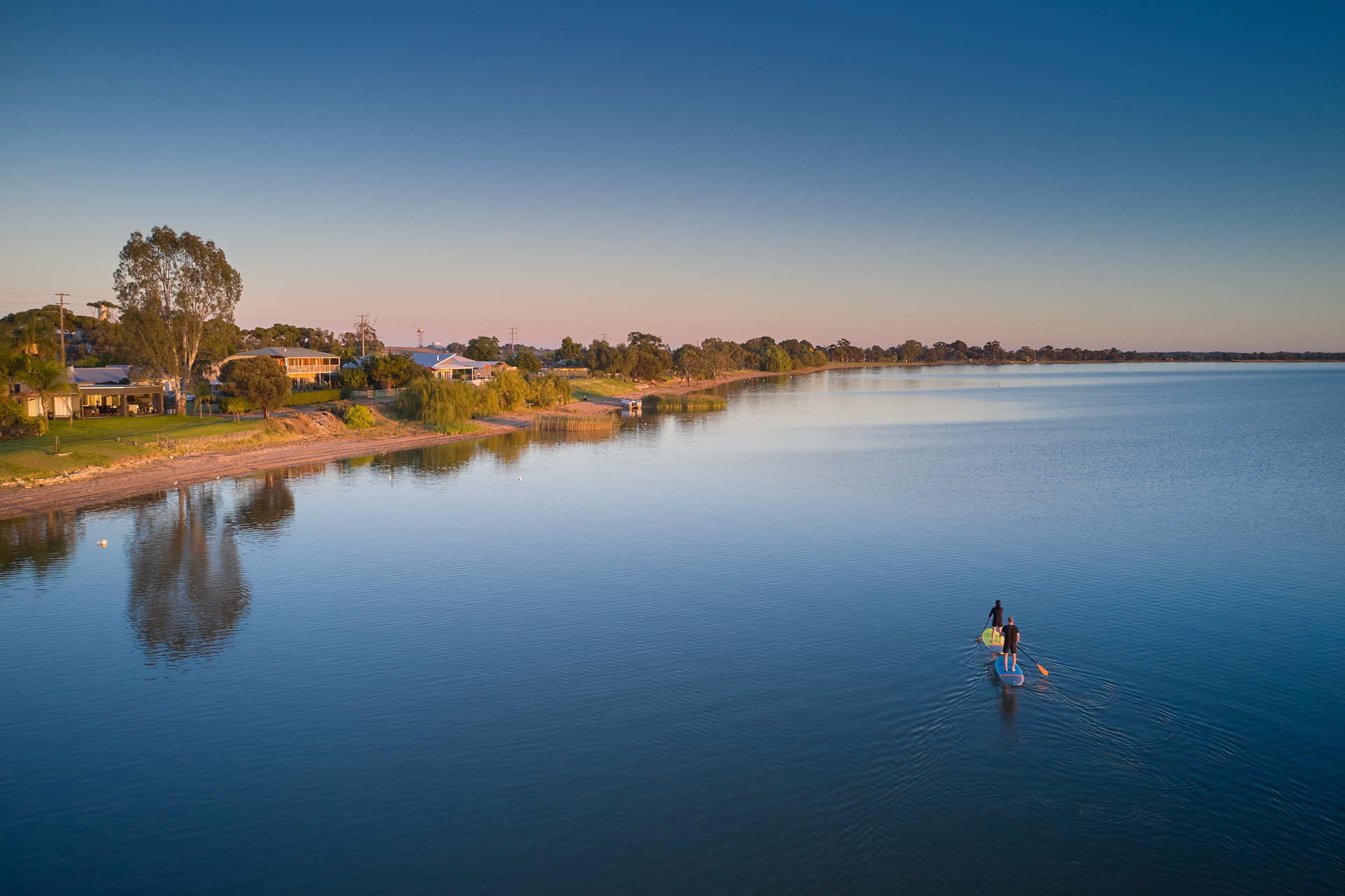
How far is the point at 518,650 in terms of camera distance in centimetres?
2486

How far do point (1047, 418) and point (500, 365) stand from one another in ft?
270

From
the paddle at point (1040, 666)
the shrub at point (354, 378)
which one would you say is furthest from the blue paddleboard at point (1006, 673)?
the shrub at point (354, 378)

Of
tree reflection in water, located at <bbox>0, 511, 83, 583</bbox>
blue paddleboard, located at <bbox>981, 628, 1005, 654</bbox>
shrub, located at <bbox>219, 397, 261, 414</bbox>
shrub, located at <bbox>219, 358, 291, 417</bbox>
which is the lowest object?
blue paddleboard, located at <bbox>981, 628, 1005, 654</bbox>

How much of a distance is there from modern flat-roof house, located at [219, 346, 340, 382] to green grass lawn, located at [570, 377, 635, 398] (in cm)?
3633

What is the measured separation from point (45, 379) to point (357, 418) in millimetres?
31095

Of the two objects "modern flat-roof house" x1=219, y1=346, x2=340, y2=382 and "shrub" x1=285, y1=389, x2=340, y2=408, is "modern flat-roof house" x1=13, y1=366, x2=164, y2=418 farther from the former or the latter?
"modern flat-roof house" x1=219, y1=346, x2=340, y2=382

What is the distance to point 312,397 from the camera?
287 feet

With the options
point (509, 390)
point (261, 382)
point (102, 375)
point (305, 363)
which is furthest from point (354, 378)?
point (102, 375)

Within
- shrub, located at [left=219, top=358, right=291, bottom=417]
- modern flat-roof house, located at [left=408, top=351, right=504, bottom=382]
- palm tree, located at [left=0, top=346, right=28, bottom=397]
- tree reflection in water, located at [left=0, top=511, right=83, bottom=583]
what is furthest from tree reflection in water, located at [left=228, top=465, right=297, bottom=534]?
modern flat-roof house, located at [left=408, top=351, right=504, bottom=382]

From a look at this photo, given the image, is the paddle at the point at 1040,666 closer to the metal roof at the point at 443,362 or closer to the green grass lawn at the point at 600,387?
the metal roof at the point at 443,362

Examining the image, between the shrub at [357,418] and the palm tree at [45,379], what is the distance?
81.8 feet

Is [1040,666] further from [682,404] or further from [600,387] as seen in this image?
[600,387]

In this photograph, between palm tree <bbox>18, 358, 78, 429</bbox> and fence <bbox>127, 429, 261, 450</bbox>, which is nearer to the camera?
palm tree <bbox>18, 358, 78, 429</bbox>

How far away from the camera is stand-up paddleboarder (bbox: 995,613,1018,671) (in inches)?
845
